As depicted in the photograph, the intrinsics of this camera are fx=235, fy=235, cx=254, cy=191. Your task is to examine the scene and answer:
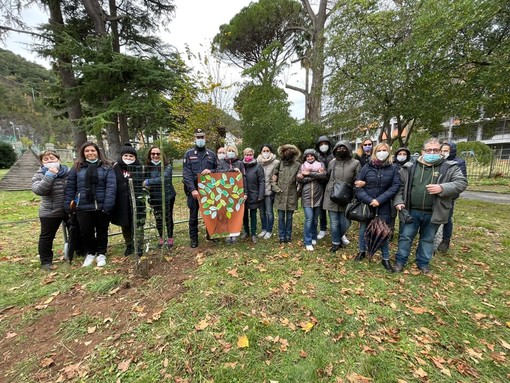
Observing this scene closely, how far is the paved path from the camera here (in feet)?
31.0

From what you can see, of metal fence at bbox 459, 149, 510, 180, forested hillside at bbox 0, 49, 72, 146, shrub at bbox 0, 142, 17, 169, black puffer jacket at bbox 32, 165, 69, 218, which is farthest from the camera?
forested hillside at bbox 0, 49, 72, 146

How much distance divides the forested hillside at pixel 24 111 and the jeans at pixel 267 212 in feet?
205

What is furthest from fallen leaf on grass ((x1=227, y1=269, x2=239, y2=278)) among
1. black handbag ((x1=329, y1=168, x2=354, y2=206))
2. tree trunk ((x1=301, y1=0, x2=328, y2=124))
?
tree trunk ((x1=301, y1=0, x2=328, y2=124))

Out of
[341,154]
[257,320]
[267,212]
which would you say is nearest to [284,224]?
[267,212]

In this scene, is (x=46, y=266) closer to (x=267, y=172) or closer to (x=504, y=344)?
Result: (x=267, y=172)

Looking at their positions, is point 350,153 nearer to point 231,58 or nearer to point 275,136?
point 275,136

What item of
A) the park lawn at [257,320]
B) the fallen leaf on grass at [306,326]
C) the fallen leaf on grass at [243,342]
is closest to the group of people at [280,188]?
the park lawn at [257,320]

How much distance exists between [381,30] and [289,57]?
36.1 ft

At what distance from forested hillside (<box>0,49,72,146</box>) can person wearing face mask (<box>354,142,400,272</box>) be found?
64.6m

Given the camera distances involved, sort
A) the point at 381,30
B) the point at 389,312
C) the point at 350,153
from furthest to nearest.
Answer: the point at 381,30 < the point at 350,153 < the point at 389,312

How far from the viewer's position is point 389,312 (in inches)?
110

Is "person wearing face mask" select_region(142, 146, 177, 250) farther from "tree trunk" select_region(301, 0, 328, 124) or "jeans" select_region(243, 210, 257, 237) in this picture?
"tree trunk" select_region(301, 0, 328, 124)

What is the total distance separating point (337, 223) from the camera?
4250 millimetres

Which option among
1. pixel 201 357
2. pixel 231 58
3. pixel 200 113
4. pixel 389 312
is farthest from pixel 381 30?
pixel 231 58
